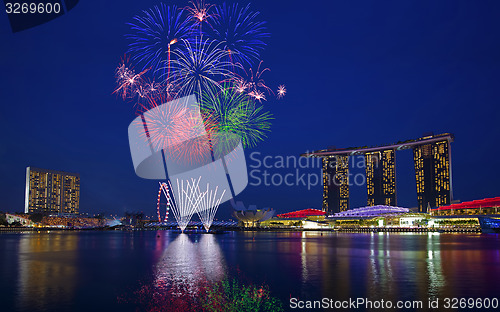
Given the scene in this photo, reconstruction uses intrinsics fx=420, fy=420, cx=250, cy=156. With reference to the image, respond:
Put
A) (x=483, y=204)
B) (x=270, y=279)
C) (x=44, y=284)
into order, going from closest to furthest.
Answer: (x=44, y=284) < (x=270, y=279) < (x=483, y=204)

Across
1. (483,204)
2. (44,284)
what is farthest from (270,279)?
(483,204)

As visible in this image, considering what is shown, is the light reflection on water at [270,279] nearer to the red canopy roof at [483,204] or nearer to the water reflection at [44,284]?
the water reflection at [44,284]

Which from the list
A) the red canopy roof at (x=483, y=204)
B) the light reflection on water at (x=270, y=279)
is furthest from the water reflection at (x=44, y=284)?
the red canopy roof at (x=483, y=204)

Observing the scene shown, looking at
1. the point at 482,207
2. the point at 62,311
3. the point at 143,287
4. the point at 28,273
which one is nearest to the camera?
the point at 62,311

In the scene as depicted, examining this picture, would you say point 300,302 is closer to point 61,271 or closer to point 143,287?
point 143,287

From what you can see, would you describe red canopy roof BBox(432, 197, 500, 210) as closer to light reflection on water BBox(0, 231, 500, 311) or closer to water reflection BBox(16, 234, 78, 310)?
light reflection on water BBox(0, 231, 500, 311)

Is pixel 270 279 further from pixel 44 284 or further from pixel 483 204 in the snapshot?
pixel 483 204

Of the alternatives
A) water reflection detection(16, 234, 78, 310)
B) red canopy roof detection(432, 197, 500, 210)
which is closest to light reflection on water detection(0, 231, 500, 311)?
water reflection detection(16, 234, 78, 310)

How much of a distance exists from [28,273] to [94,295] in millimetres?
12683

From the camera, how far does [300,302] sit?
72.3ft

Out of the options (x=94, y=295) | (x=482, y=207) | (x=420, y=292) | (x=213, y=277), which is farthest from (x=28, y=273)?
(x=482, y=207)

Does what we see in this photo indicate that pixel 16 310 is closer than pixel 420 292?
Yes

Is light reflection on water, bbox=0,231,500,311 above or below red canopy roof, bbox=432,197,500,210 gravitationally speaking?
below

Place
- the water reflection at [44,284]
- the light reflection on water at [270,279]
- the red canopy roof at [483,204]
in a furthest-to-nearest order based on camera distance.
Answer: the red canopy roof at [483,204], the light reflection on water at [270,279], the water reflection at [44,284]
